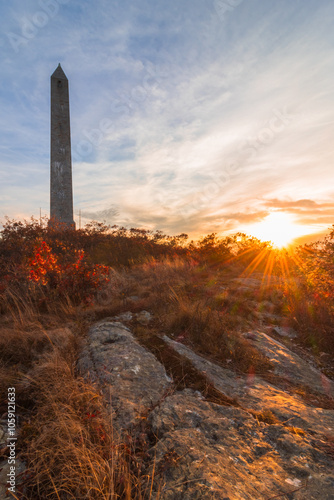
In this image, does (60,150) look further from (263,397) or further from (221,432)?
(221,432)

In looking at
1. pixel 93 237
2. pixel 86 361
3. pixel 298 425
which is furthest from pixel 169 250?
pixel 298 425

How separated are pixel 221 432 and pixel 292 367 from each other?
228 cm

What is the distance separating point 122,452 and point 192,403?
1.02 meters

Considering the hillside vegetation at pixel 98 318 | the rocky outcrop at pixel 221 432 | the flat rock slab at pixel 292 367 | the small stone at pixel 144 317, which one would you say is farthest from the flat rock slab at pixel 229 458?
the small stone at pixel 144 317

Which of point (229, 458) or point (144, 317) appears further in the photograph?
point (144, 317)

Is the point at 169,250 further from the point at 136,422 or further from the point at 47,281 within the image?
the point at 136,422

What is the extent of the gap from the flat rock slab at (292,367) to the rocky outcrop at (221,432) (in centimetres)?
18

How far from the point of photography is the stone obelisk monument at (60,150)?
1355 cm

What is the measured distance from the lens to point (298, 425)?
245 centimetres

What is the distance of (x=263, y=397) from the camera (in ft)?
9.81

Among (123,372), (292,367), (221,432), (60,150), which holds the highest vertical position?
(60,150)

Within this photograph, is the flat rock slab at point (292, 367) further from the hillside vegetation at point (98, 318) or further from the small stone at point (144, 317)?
the small stone at point (144, 317)

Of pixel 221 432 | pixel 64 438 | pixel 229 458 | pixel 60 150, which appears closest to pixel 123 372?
pixel 64 438

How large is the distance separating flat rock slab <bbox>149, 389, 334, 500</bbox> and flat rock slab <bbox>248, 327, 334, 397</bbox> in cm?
157
